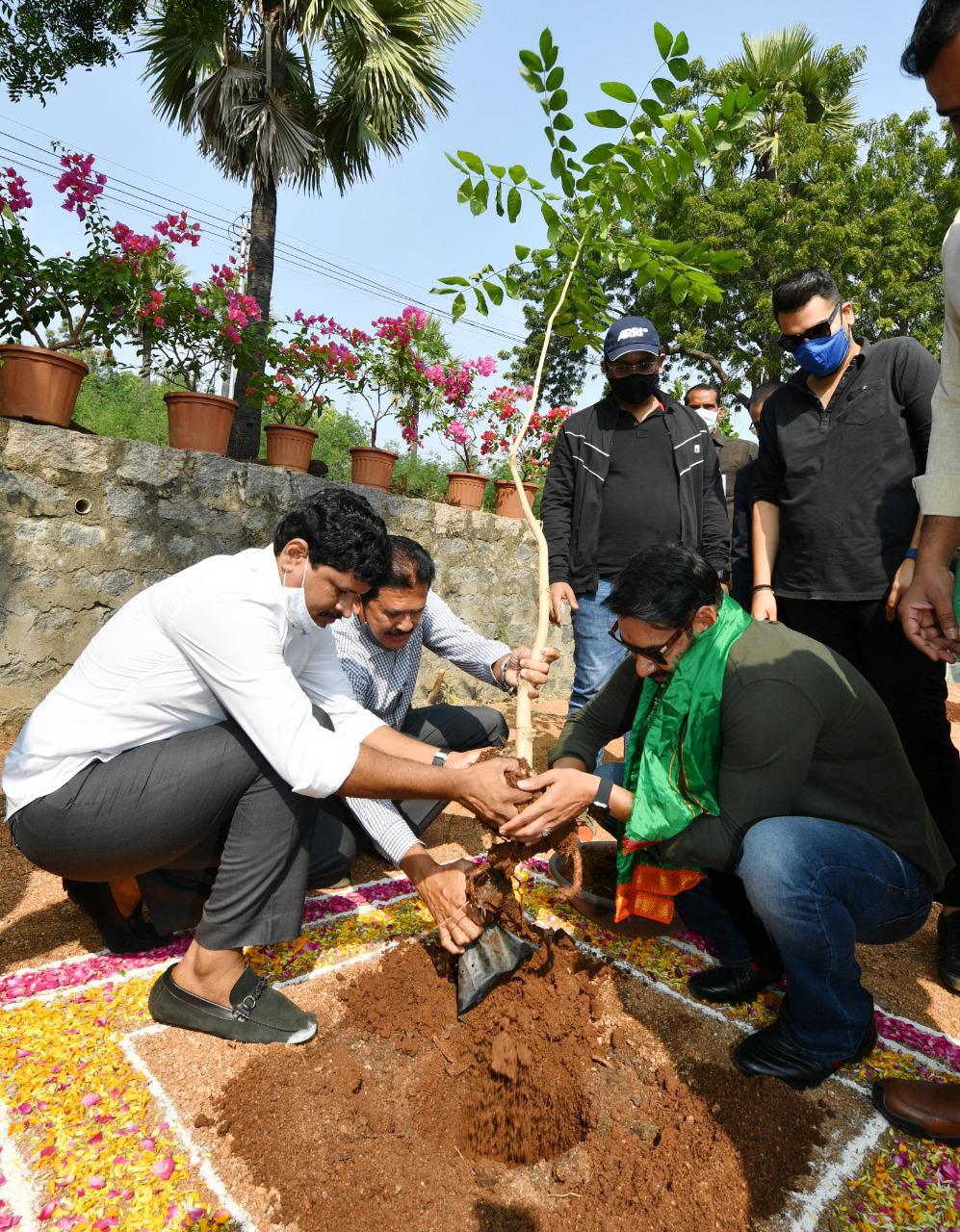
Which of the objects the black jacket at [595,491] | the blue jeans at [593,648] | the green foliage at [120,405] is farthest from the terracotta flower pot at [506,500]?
the green foliage at [120,405]

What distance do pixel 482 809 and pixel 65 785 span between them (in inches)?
39.4

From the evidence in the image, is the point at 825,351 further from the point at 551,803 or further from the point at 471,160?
the point at 551,803

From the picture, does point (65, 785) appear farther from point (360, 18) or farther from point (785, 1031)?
point (360, 18)

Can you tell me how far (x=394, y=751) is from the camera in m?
2.29

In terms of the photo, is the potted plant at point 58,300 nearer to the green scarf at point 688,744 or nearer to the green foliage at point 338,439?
the green scarf at point 688,744

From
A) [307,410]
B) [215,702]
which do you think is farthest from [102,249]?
[215,702]

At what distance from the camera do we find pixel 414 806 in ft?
9.54

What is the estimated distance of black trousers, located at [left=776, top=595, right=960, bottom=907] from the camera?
7.69 ft

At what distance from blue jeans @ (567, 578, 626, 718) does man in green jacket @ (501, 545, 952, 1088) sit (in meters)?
0.99

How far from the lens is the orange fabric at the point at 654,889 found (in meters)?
2.09

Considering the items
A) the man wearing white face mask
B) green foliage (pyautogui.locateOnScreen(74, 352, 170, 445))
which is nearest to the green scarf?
the man wearing white face mask

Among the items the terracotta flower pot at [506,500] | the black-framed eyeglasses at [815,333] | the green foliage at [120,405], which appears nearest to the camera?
the black-framed eyeglasses at [815,333]

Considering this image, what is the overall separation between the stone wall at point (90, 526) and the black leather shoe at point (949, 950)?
3.91 metres

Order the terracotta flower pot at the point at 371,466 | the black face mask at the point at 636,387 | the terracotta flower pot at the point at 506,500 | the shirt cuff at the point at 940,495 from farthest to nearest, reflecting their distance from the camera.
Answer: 1. the terracotta flower pot at the point at 506,500
2. the terracotta flower pot at the point at 371,466
3. the black face mask at the point at 636,387
4. the shirt cuff at the point at 940,495
